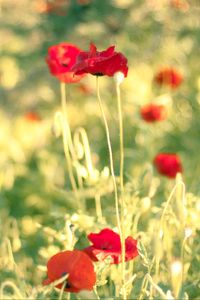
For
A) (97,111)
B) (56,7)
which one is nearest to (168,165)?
(97,111)

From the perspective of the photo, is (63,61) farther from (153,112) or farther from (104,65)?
(153,112)

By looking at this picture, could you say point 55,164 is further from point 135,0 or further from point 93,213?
point 135,0

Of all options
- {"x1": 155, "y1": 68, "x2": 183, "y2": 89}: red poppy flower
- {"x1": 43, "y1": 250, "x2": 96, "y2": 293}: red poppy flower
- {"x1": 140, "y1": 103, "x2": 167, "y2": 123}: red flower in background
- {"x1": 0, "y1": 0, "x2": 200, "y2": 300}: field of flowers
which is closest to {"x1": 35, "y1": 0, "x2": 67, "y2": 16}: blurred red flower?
{"x1": 0, "y1": 0, "x2": 200, "y2": 300}: field of flowers

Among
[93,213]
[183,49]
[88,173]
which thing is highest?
[183,49]

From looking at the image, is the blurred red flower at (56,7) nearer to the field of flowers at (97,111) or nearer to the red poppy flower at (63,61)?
the field of flowers at (97,111)

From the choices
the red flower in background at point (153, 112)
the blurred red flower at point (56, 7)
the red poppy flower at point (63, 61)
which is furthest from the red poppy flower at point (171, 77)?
the red poppy flower at point (63, 61)

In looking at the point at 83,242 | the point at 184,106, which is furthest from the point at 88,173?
the point at 184,106
